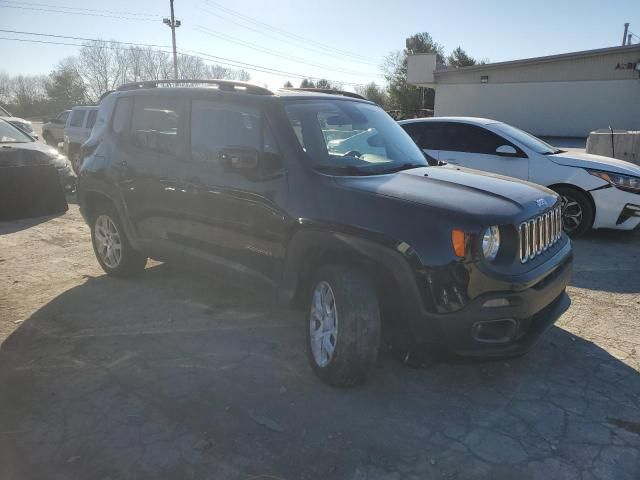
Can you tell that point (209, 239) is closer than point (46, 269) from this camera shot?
Yes

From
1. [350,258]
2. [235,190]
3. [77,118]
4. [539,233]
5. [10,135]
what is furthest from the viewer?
[77,118]

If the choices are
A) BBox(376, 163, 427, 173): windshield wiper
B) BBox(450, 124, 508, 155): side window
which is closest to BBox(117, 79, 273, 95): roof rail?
BBox(376, 163, 427, 173): windshield wiper

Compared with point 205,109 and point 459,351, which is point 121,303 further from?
point 459,351

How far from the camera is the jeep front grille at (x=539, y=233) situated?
2.93m

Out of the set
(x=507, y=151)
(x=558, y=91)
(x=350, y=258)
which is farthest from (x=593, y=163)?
(x=558, y=91)

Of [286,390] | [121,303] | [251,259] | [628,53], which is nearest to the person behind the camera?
[286,390]

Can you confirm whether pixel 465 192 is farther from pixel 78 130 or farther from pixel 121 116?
pixel 78 130

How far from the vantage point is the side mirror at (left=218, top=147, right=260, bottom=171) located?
3.32 metres

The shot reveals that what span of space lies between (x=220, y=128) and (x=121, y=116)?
1.55m

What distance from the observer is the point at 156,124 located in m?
4.41

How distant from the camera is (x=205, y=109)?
3.97 m

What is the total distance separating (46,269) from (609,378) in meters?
5.62

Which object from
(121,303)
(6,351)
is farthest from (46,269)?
(6,351)

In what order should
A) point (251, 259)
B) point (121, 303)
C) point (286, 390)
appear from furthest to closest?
point (121, 303), point (251, 259), point (286, 390)
